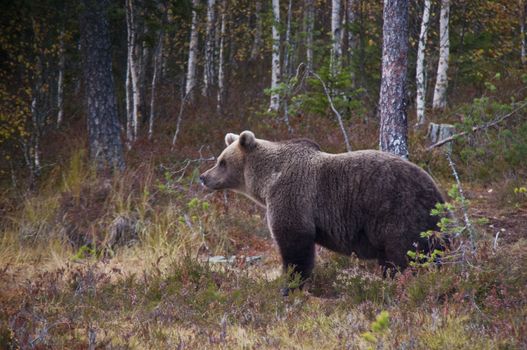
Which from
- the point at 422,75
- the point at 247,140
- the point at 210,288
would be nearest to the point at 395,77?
the point at 247,140

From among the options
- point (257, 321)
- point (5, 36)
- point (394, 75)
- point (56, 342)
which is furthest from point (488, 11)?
point (56, 342)

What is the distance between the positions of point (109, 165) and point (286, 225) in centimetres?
633

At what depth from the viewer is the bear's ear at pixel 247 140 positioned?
327 inches

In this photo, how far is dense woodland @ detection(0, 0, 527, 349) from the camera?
5.62 m

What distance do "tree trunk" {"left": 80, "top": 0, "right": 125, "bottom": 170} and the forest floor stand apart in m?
4.38

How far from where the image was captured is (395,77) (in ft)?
30.6

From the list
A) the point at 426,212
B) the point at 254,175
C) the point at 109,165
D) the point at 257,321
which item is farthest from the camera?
the point at 109,165

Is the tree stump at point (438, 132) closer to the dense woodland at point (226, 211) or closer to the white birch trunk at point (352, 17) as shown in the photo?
the dense woodland at point (226, 211)

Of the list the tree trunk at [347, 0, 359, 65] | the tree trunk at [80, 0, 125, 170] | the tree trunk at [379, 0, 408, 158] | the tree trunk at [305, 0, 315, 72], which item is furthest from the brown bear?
the tree trunk at [305, 0, 315, 72]

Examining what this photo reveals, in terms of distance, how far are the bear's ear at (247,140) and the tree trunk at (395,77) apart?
7.05ft

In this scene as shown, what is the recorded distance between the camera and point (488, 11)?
2034 centimetres

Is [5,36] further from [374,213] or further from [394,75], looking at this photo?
[374,213]

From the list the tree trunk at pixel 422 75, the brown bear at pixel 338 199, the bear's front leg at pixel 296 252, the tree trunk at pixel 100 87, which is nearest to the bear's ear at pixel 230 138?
the brown bear at pixel 338 199

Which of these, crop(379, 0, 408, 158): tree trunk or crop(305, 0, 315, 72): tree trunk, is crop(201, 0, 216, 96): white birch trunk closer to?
crop(305, 0, 315, 72): tree trunk
